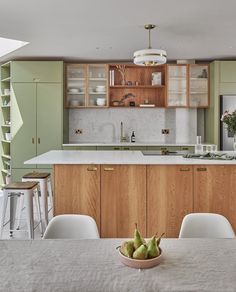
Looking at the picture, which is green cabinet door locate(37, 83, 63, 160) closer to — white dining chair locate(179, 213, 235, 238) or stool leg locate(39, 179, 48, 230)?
stool leg locate(39, 179, 48, 230)

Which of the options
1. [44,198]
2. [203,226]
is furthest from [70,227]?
[44,198]

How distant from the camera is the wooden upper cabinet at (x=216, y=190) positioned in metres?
3.56

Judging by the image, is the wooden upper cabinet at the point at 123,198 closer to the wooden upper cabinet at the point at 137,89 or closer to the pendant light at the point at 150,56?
the pendant light at the point at 150,56

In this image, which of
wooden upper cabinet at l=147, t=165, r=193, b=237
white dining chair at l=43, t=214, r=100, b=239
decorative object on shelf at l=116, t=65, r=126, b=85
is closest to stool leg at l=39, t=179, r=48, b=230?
wooden upper cabinet at l=147, t=165, r=193, b=237

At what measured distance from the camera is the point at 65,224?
2.13m

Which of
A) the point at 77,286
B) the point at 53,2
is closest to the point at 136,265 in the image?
the point at 77,286

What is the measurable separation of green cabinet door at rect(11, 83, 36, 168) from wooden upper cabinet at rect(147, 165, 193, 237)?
3523mm

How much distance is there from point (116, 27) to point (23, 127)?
285cm

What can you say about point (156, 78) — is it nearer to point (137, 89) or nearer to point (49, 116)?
point (137, 89)

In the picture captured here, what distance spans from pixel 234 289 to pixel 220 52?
5377mm

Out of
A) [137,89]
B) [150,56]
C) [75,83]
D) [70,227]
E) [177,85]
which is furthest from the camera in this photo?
[137,89]

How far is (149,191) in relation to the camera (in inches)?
141

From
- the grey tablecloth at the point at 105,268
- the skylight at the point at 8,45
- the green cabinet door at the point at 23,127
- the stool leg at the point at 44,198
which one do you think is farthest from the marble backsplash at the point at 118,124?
the grey tablecloth at the point at 105,268

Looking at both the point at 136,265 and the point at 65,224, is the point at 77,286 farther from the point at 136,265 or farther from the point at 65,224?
the point at 65,224
